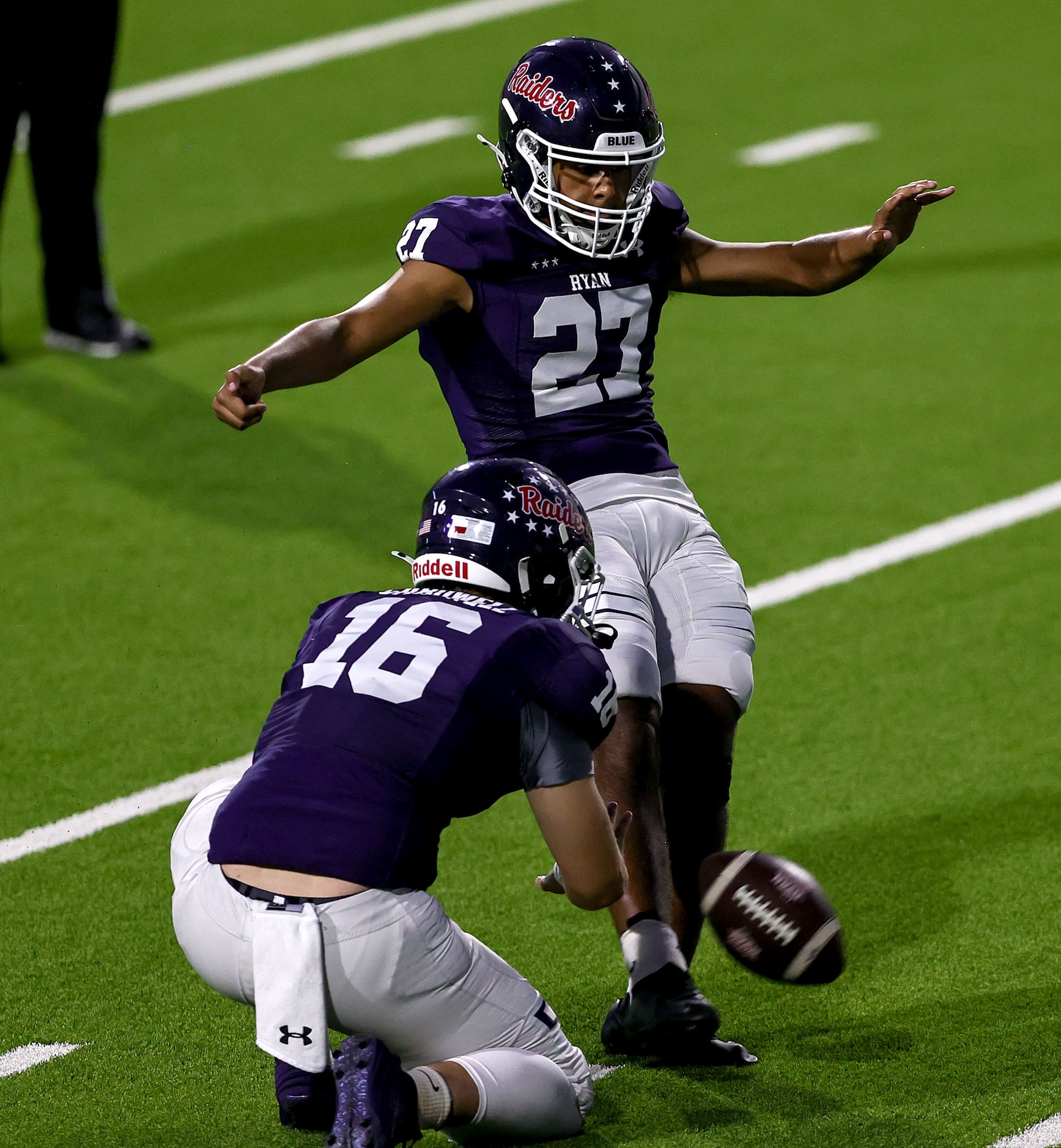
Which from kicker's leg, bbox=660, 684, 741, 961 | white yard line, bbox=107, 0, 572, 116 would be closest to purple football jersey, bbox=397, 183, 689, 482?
kicker's leg, bbox=660, 684, 741, 961

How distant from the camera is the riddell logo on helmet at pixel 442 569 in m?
3.12

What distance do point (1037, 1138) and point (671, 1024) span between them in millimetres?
638

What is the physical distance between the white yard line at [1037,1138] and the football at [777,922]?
38 centimetres

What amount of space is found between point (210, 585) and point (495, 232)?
91.2 inches

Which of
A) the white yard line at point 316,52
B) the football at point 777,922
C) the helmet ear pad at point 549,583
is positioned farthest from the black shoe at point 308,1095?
the white yard line at point 316,52

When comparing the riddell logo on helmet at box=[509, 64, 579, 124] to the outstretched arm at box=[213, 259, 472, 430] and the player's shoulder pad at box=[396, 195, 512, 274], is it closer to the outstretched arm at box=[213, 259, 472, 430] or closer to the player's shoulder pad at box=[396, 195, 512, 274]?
the player's shoulder pad at box=[396, 195, 512, 274]

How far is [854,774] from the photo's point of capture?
4652mm

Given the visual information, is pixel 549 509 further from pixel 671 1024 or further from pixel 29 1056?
pixel 29 1056

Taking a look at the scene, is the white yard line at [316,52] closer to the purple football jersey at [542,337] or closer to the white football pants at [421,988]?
the purple football jersey at [542,337]

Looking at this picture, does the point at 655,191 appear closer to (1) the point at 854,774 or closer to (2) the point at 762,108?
(1) the point at 854,774

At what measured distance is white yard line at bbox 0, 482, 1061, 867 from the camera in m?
4.40

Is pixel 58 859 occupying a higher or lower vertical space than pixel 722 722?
lower

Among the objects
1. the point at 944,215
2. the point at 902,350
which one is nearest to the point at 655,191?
the point at 902,350

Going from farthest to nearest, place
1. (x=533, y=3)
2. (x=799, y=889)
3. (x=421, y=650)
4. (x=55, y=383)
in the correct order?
1. (x=533, y=3)
2. (x=55, y=383)
3. (x=799, y=889)
4. (x=421, y=650)
